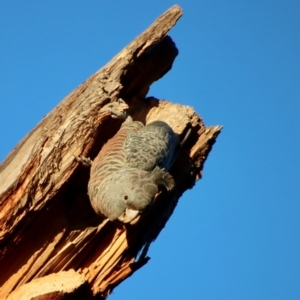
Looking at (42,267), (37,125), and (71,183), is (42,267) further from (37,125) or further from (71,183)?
(37,125)

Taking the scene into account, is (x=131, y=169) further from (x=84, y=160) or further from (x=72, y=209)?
(x=72, y=209)

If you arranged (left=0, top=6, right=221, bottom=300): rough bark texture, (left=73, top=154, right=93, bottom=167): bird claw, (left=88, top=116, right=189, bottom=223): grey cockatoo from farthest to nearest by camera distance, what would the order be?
1. (left=73, top=154, right=93, bottom=167): bird claw
2. (left=0, top=6, right=221, bottom=300): rough bark texture
3. (left=88, top=116, right=189, bottom=223): grey cockatoo

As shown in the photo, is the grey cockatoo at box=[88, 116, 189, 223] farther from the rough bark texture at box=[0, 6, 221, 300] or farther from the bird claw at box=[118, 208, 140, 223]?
the rough bark texture at box=[0, 6, 221, 300]

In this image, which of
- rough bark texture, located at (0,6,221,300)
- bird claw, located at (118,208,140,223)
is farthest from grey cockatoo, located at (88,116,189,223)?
rough bark texture, located at (0,6,221,300)

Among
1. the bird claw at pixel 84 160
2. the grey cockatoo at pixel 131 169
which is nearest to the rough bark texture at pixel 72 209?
the bird claw at pixel 84 160

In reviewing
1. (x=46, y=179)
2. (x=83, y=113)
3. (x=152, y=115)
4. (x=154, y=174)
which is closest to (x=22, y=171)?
(x=46, y=179)

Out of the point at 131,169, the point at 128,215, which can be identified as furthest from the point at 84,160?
the point at 128,215
